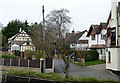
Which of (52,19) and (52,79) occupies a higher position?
(52,19)

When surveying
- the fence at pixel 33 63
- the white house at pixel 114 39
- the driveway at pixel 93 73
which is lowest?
the driveway at pixel 93 73

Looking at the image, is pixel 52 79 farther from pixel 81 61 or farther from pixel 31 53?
pixel 81 61

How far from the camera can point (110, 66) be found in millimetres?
21344

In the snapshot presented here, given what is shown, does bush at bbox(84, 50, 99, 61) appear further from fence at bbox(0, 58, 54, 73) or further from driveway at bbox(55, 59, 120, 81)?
fence at bbox(0, 58, 54, 73)

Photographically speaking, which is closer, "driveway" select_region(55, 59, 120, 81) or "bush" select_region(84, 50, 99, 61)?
"driveway" select_region(55, 59, 120, 81)

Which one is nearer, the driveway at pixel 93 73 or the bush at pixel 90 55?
the driveway at pixel 93 73

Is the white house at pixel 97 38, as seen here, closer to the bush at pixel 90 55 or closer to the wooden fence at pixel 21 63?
the bush at pixel 90 55

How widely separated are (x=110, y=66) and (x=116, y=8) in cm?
664

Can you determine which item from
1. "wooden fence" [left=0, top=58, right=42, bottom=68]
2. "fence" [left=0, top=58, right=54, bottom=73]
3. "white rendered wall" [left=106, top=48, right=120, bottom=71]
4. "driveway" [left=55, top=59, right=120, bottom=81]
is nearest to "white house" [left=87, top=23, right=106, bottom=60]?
"driveway" [left=55, top=59, right=120, bottom=81]

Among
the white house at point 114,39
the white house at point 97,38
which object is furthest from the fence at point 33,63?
the white house at point 97,38

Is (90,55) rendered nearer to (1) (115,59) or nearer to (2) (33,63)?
(1) (115,59)

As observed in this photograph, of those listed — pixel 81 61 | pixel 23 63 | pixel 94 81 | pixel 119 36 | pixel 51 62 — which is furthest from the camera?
pixel 81 61

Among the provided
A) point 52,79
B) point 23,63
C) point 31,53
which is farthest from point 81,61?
point 52,79

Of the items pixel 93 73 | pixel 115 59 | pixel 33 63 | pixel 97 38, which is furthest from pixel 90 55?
pixel 33 63
